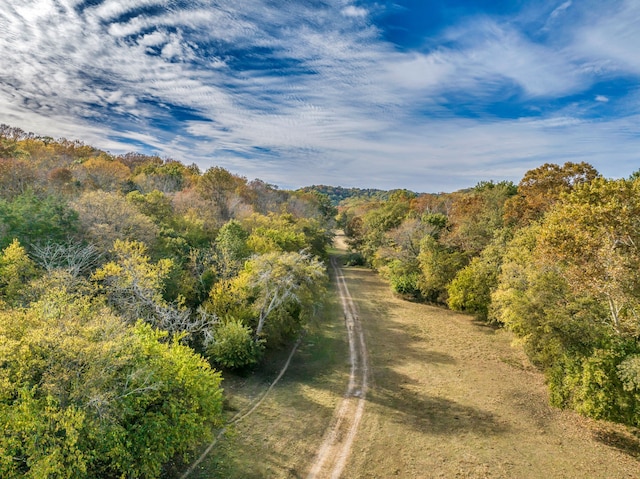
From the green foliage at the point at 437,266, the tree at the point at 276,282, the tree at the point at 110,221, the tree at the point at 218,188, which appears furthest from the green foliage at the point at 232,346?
the tree at the point at 218,188

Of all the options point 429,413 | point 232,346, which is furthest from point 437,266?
point 232,346

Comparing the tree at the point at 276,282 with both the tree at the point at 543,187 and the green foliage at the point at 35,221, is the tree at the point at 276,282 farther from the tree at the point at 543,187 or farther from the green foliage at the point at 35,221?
the tree at the point at 543,187

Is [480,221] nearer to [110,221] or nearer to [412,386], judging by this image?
[412,386]

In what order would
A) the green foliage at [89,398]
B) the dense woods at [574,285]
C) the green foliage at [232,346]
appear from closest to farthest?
the green foliage at [89,398]
the dense woods at [574,285]
the green foliage at [232,346]

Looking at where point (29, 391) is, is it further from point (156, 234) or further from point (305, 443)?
point (156, 234)

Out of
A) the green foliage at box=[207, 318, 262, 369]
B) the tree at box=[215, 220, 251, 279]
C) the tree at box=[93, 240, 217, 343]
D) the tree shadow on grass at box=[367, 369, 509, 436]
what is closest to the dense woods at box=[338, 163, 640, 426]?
the tree shadow on grass at box=[367, 369, 509, 436]

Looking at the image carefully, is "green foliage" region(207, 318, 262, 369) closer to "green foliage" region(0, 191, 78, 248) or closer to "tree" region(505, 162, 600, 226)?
"green foliage" region(0, 191, 78, 248)
